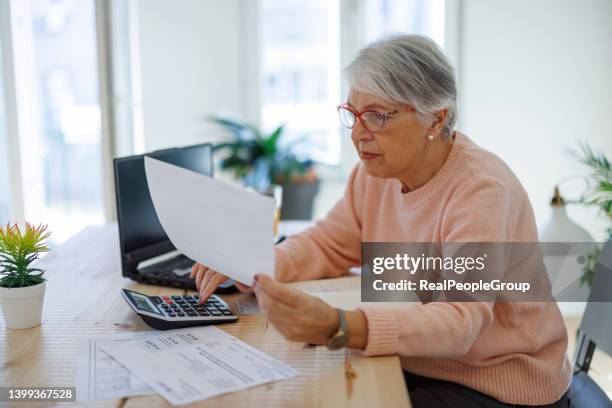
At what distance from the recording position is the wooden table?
1.01m

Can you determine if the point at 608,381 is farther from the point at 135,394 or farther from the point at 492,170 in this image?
the point at 135,394

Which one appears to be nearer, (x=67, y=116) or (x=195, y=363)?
(x=195, y=363)

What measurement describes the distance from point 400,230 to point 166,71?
2.61m

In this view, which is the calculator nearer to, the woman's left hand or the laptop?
the laptop

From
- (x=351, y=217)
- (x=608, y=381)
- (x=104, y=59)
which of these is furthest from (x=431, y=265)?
(x=104, y=59)

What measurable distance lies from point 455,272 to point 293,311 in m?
0.37

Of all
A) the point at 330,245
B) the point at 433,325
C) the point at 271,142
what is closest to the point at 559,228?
the point at 330,245

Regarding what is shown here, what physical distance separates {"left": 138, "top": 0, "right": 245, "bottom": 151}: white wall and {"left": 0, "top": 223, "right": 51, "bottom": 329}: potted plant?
2.63 meters

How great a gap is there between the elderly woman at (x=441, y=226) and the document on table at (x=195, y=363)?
14 centimetres

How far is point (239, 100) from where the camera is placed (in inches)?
155

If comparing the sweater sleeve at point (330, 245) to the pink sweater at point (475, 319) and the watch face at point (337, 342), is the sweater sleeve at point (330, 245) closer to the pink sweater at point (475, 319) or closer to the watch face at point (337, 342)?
the pink sweater at point (475, 319)

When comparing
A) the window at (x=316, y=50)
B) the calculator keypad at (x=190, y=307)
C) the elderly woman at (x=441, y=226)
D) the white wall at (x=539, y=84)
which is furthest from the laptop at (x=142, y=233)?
the white wall at (x=539, y=84)

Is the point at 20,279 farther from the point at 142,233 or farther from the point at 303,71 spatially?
the point at 303,71

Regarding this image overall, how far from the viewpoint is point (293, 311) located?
1.04 m
